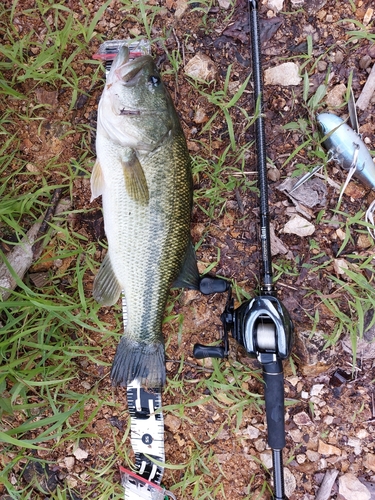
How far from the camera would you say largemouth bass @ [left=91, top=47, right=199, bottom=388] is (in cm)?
245

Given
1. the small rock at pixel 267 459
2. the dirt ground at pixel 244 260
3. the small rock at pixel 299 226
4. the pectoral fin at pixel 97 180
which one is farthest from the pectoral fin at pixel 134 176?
the small rock at pixel 267 459

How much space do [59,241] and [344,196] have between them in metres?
1.96

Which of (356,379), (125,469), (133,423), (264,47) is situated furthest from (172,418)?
(264,47)

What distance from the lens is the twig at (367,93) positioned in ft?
9.75

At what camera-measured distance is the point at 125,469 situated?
289 cm

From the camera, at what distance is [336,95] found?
117 inches

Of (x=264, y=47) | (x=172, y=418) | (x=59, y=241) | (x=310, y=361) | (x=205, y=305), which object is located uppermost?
(x=264, y=47)

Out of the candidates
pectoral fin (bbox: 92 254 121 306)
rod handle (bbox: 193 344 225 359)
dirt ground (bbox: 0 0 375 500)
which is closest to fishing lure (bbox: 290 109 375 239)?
dirt ground (bbox: 0 0 375 500)

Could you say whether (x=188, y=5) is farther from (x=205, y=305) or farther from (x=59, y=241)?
(x=205, y=305)

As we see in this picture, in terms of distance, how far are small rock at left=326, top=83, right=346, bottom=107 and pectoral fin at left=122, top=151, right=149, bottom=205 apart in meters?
1.45

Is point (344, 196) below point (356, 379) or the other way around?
the other way around

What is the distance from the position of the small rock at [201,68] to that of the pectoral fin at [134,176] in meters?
0.88

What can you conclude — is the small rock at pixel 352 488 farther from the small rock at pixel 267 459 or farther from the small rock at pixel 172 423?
the small rock at pixel 172 423

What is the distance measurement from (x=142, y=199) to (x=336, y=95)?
61.7 inches
